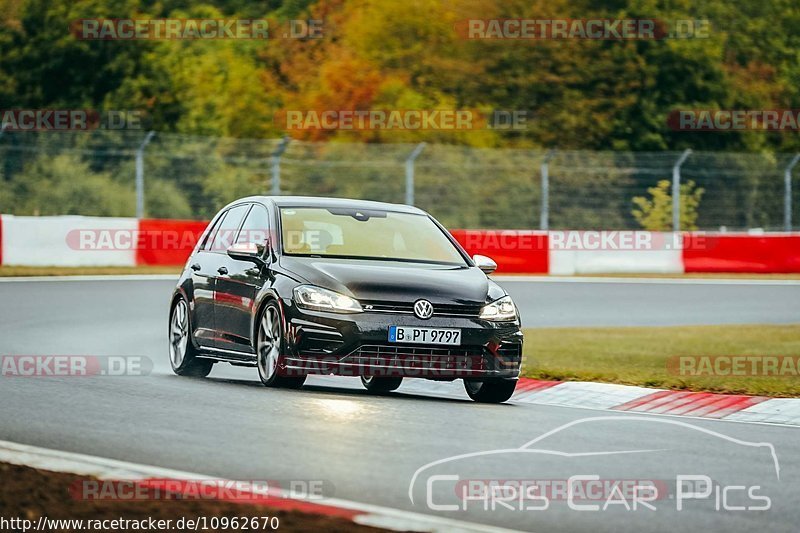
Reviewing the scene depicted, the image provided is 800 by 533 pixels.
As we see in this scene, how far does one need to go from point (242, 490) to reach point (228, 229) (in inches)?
249

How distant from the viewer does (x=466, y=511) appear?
7281 mm

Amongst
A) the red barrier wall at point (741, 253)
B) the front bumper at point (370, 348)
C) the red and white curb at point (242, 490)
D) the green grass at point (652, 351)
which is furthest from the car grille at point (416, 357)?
the red barrier wall at point (741, 253)

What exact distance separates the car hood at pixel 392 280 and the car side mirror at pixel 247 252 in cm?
25

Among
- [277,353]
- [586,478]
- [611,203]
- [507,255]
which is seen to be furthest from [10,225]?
[586,478]

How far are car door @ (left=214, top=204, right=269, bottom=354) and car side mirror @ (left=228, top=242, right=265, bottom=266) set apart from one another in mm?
61

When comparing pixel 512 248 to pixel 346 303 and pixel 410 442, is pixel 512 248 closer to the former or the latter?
pixel 346 303

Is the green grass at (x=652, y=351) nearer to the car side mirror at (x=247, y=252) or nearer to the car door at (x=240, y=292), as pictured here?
the car door at (x=240, y=292)

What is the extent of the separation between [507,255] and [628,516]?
77.1 ft

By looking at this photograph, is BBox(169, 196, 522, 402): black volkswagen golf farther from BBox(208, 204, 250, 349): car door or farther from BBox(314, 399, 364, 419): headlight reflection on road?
BBox(314, 399, 364, 419): headlight reflection on road

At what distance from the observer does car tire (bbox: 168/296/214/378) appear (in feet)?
44.0

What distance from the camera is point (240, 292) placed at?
12.5 metres

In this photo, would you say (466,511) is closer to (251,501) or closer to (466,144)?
(251,501)

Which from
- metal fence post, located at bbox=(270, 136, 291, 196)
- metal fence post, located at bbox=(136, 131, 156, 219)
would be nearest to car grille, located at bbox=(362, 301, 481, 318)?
metal fence post, located at bbox=(136, 131, 156, 219)

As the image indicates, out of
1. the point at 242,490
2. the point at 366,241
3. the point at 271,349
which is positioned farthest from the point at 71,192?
the point at 242,490
